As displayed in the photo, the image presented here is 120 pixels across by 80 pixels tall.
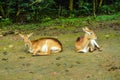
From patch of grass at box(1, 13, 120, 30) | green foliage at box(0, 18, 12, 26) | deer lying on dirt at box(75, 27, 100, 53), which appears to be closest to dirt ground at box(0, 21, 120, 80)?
deer lying on dirt at box(75, 27, 100, 53)

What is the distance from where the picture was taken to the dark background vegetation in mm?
23219

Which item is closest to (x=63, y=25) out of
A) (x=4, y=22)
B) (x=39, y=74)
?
(x=4, y=22)

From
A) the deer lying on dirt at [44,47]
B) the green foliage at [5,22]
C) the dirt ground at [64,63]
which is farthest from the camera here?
the green foliage at [5,22]

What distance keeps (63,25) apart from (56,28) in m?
0.76

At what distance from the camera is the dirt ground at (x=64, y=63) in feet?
34.6

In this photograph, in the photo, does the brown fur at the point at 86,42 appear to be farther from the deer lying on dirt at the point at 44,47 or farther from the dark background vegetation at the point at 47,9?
the dark background vegetation at the point at 47,9

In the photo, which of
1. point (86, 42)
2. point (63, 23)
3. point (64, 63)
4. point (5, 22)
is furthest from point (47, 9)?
point (64, 63)

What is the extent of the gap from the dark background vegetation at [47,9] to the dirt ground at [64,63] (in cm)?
725

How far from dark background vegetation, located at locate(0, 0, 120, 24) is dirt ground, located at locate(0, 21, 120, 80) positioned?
7.25 meters

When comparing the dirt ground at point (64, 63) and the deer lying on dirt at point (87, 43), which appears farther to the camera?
the deer lying on dirt at point (87, 43)

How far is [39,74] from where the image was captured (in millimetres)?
10789

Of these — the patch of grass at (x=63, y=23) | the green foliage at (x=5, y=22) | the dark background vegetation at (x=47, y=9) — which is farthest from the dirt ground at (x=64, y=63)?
the dark background vegetation at (x=47, y=9)

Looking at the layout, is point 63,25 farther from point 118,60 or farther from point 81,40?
point 118,60

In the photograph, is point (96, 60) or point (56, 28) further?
point (56, 28)
